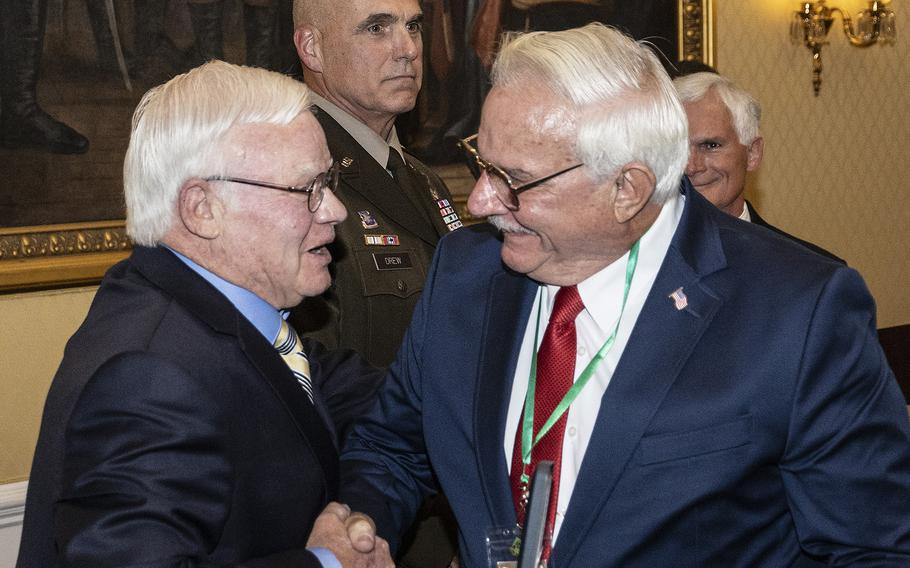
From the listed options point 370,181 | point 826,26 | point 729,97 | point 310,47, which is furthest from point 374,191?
point 826,26

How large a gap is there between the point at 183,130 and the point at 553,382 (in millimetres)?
834

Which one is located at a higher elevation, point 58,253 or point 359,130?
point 359,130

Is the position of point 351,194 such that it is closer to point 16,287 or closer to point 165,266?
point 165,266

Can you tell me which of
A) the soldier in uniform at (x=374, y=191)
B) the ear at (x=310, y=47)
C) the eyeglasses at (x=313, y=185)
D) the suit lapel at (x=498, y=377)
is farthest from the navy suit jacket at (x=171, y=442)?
the ear at (x=310, y=47)

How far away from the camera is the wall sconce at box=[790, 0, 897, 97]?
6.48 meters

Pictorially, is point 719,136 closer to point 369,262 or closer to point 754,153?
point 754,153

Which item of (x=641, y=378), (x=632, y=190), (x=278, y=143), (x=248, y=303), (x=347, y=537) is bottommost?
(x=347, y=537)

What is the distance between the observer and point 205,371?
1.89 metres

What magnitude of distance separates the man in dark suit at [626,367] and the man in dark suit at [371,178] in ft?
1.92

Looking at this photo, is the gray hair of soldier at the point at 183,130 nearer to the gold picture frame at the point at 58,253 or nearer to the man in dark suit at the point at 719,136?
the gold picture frame at the point at 58,253

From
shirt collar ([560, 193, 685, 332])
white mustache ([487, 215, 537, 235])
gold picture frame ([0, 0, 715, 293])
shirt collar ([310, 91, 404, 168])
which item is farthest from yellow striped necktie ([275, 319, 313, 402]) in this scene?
gold picture frame ([0, 0, 715, 293])

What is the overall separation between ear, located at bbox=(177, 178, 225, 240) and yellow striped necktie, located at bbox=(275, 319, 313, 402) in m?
0.25

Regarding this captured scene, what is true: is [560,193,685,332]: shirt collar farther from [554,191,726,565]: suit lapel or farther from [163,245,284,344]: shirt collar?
[163,245,284,344]: shirt collar

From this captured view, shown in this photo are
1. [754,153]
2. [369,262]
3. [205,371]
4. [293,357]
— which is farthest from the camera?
[754,153]
